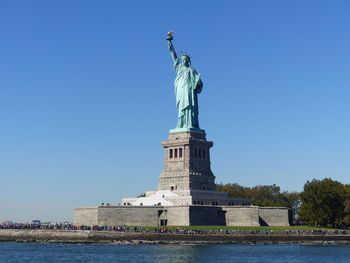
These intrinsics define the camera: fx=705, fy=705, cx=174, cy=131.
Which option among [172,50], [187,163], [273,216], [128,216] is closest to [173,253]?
[128,216]

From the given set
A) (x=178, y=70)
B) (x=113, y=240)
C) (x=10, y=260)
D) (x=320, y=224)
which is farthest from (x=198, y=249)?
(x=178, y=70)

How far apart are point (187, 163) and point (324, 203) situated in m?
20.3

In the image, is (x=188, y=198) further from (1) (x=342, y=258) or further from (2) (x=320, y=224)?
(1) (x=342, y=258)

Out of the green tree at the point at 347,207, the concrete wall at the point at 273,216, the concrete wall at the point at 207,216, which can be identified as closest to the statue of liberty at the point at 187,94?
the concrete wall at the point at 207,216

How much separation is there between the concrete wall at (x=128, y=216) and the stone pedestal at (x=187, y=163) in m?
9.92

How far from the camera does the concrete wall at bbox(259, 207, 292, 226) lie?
9419 cm

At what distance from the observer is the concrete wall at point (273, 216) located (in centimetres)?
9419

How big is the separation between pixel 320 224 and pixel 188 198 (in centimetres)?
2012

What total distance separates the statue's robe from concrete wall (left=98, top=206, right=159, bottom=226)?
18.8 metres

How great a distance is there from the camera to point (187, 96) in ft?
350

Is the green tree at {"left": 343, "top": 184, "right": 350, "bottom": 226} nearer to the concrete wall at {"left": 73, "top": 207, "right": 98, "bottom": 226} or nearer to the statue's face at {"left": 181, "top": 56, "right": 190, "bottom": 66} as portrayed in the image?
the statue's face at {"left": 181, "top": 56, "right": 190, "bottom": 66}

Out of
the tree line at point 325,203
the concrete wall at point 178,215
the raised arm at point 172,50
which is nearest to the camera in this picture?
the concrete wall at point 178,215

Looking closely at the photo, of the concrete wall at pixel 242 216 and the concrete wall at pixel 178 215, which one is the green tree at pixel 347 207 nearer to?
the concrete wall at pixel 242 216

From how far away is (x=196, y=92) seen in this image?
352ft
